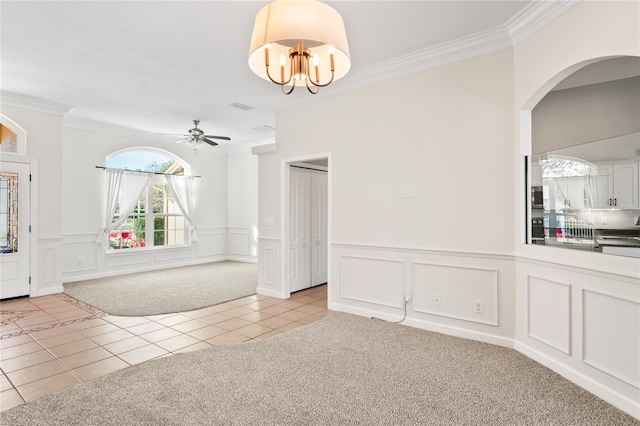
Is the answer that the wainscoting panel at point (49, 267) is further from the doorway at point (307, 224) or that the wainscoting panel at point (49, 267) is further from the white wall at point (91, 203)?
the doorway at point (307, 224)

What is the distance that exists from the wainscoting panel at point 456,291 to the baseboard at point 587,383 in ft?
1.38

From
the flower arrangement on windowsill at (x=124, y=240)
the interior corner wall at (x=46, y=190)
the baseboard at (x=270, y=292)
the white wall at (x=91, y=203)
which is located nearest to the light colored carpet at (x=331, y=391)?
the baseboard at (x=270, y=292)

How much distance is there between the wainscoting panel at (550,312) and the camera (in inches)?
105

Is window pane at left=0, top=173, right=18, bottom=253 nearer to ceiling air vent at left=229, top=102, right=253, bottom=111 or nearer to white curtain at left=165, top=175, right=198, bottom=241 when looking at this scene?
white curtain at left=165, top=175, right=198, bottom=241

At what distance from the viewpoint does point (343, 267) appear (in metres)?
4.43

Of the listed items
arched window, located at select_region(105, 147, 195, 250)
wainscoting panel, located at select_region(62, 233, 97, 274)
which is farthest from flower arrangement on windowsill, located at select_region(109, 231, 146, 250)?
wainscoting panel, located at select_region(62, 233, 97, 274)

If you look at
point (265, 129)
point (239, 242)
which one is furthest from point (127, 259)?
point (265, 129)

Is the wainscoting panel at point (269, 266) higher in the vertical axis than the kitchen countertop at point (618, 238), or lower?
lower

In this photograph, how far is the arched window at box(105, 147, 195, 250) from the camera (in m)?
7.00

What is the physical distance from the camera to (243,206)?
8.65 meters

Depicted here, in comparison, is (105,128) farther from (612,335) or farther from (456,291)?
(612,335)

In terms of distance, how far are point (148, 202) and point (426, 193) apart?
6.33 metres

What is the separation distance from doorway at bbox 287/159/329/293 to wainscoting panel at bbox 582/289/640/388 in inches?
142

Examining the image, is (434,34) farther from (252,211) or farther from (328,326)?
(252,211)
